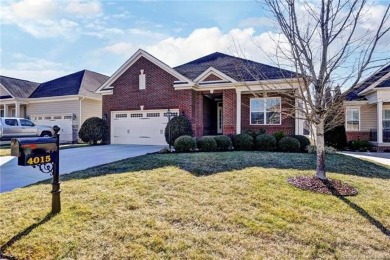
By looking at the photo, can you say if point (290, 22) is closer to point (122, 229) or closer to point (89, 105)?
point (122, 229)

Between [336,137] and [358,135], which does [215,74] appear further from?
[358,135]

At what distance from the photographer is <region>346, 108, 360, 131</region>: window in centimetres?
1948

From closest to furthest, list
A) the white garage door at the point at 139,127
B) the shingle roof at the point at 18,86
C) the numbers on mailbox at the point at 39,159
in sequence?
the numbers on mailbox at the point at 39,159 < the white garage door at the point at 139,127 < the shingle roof at the point at 18,86

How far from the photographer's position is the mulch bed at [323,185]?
6.11 metres

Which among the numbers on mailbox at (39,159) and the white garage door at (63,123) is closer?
the numbers on mailbox at (39,159)

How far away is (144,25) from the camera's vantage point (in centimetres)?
1069

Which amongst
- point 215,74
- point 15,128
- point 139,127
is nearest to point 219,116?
point 215,74

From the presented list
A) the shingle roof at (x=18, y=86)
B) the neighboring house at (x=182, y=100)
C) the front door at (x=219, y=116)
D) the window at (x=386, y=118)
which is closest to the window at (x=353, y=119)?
the window at (x=386, y=118)

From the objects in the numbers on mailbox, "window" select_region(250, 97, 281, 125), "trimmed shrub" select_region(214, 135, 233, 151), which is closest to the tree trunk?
the numbers on mailbox

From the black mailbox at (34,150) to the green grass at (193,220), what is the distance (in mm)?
904

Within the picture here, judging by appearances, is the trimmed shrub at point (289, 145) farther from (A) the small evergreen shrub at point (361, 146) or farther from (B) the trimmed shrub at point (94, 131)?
(B) the trimmed shrub at point (94, 131)

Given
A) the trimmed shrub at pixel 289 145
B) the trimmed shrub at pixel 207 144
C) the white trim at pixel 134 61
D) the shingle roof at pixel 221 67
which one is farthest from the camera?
the white trim at pixel 134 61

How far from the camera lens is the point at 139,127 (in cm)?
1780

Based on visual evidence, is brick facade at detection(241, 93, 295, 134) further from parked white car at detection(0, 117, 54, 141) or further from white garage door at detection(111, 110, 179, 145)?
parked white car at detection(0, 117, 54, 141)
